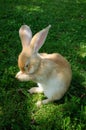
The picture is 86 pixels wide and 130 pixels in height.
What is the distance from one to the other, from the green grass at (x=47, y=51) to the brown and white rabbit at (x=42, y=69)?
23 cm

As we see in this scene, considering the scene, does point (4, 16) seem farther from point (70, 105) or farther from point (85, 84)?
point (70, 105)

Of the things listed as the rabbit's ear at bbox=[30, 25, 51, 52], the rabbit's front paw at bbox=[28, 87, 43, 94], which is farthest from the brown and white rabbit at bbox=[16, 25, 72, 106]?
the rabbit's front paw at bbox=[28, 87, 43, 94]

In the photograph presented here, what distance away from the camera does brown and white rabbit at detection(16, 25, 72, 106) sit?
4.32m

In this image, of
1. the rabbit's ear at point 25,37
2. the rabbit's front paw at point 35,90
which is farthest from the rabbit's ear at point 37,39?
the rabbit's front paw at point 35,90

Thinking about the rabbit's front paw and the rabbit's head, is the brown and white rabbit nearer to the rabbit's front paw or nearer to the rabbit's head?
the rabbit's head

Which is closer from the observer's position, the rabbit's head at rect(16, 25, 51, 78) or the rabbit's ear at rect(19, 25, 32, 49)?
the rabbit's head at rect(16, 25, 51, 78)

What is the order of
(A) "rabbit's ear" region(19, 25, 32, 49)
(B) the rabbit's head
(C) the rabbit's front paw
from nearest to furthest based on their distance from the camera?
1. (B) the rabbit's head
2. (A) "rabbit's ear" region(19, 25, 32, 49)
3. (C) the rabbit's front paw

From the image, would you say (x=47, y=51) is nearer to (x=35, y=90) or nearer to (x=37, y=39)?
(x=35, y=90)

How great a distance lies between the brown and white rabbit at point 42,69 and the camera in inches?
170

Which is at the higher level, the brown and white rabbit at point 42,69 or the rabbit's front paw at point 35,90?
the brown and white rabbit at point 42,69

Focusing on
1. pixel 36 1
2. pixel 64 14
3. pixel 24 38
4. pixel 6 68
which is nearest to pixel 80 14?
pixel 64 14

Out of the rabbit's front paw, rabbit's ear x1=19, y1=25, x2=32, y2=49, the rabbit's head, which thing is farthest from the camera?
the rabbit's front paw

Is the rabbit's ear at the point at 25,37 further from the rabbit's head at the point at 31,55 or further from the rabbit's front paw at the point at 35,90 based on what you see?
the rabbit's front paw at the point at 35,90

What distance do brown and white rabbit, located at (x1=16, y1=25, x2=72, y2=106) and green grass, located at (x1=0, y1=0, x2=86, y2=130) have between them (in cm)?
23
